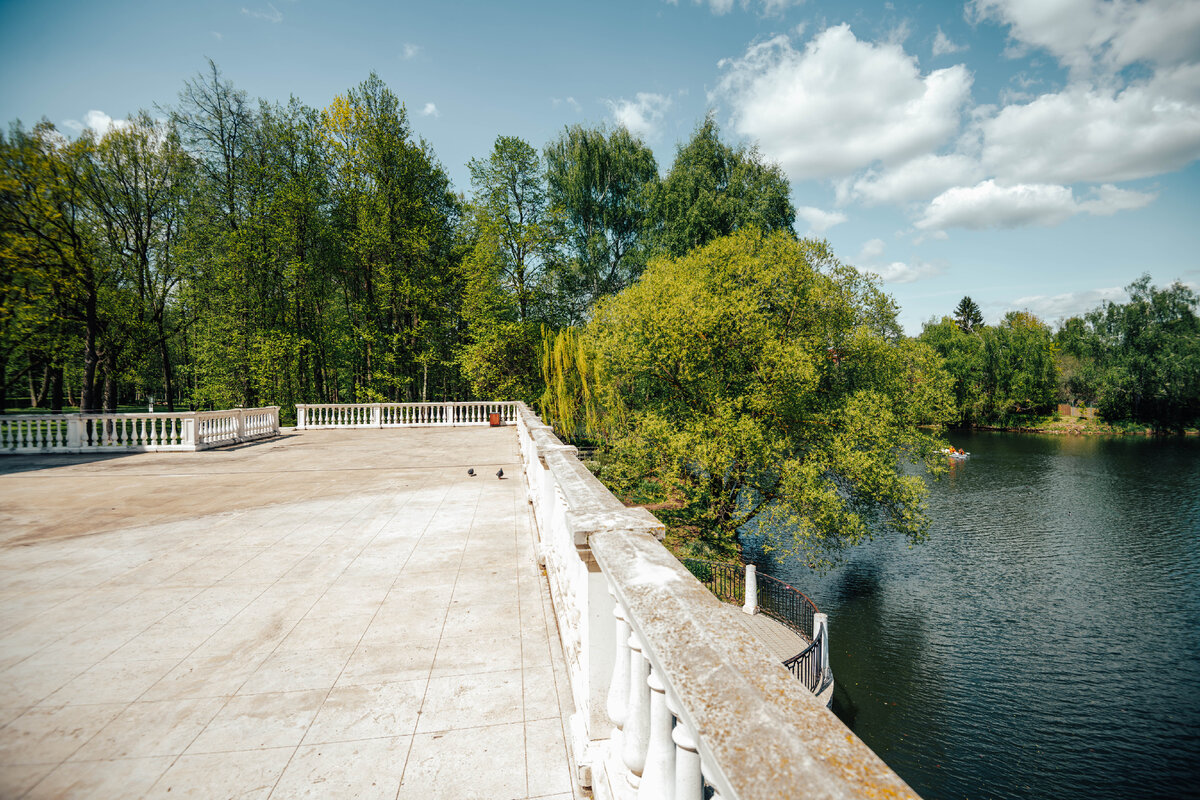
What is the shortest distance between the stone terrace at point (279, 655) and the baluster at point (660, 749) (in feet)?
4.01

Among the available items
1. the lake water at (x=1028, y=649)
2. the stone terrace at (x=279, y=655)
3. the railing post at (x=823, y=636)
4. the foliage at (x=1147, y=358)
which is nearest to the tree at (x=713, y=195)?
the lake water at (x=1028, y=649)

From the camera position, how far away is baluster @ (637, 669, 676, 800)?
1457 millimetres

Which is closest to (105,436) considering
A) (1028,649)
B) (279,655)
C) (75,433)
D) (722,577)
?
(75,433)

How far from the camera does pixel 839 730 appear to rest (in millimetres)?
976

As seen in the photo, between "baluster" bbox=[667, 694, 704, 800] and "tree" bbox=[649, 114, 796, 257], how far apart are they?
24.8 m

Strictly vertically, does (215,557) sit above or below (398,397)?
below

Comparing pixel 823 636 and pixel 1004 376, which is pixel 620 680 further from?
pixel 1004 376

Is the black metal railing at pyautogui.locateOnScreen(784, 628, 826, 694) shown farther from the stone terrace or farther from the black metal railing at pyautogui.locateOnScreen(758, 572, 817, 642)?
the stone terrace

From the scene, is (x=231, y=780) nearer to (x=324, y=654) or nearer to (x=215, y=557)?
(x=324, y=654)

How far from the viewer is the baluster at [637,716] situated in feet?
5.34

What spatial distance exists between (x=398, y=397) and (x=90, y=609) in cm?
2311

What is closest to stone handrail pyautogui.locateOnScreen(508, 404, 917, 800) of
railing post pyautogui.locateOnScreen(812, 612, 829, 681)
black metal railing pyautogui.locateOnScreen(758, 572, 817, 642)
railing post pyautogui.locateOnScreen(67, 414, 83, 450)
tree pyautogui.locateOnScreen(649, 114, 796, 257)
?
railing post pyautogui.locateOnScreen(812, 612, 829, 681)

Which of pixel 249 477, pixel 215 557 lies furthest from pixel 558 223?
pixel 215 557

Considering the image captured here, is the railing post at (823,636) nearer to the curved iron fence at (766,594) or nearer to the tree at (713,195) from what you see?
the curved iron fence at (766,594)
